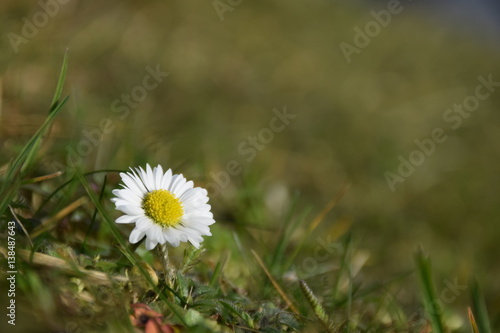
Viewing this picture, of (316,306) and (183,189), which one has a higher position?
(183,189)

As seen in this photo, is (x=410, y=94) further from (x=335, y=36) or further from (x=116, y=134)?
(x=116, y=134)

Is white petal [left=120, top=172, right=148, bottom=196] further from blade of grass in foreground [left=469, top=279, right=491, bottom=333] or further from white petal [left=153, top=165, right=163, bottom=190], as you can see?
blade of grass in foreground [left=469, top=279, right=491, bottom=333]

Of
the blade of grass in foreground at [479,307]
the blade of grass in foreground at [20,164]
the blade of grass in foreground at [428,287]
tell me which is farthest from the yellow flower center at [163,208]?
the blade of grass in foreground at [479,307]

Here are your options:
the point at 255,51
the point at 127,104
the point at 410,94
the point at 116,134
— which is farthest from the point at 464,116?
the point at 116,134

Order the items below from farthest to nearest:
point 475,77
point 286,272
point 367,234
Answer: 1. point 475,77
2. point 367,234
3. point 286,272

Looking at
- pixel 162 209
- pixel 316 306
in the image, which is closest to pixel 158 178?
pixel 162 209

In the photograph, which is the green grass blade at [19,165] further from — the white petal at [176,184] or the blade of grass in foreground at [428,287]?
the blade of grass in foreground at [428,287]

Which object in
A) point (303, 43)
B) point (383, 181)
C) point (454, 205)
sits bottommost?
point (454, 205)

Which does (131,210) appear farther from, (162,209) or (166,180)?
(166,180)
